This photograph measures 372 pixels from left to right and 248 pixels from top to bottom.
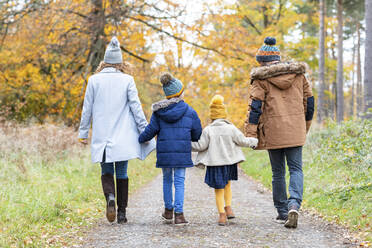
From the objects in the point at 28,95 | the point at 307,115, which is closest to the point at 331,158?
the point at 307,115

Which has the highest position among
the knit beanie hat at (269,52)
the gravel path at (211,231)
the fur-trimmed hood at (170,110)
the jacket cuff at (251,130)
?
the knit beanie hat at (269,52)

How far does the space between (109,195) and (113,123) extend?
0.90m

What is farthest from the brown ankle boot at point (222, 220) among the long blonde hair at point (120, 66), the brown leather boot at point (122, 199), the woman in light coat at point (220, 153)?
the long blonde hair at point (120, 66)

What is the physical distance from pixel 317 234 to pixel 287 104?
154 centimetres

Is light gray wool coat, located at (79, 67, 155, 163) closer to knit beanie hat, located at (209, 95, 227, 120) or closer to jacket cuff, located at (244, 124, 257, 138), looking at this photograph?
knit beanie hat, located at (209, 95, 227, 120)

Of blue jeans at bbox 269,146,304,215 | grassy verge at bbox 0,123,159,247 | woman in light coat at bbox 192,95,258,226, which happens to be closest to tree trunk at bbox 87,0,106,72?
grassy verge at bbox 0,123,159,247

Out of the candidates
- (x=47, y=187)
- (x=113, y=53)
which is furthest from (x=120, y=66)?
(x=47, y=187)

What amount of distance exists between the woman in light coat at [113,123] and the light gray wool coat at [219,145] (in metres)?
0.69

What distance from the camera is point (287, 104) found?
4.92 metres

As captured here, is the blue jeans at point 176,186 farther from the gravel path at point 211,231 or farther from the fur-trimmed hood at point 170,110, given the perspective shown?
the fur-trimmed hood at point 170,110

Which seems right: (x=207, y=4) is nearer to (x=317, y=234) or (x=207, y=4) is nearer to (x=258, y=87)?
(x=258, y=87)

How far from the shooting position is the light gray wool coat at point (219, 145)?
5211mm

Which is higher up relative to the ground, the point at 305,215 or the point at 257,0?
the point at 257,0

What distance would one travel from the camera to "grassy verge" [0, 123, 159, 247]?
443cm
